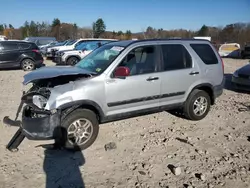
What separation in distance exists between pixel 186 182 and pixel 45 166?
6.81 feet

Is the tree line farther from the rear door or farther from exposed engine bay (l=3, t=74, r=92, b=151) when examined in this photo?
exposed engine bay (l=3, t=74, r=92, b=151)

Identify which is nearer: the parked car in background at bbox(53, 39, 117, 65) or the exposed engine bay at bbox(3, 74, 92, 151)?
the exposed engine bay at bbox(3, 74, 92, 151)

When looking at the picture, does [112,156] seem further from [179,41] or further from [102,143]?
[179,41]

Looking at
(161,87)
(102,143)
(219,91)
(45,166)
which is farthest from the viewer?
(219,91)

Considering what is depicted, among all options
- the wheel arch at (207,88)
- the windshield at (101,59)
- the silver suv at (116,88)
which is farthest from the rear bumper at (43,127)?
the wheel arch at (207,88)

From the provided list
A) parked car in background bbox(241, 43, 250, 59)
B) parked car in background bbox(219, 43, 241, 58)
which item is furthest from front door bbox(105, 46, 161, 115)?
parked car in background bbox(219, 43, 241, 58)

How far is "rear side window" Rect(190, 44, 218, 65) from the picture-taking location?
5.51m

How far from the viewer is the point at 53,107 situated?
382 cm

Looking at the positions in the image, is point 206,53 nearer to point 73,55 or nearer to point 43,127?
point 43,127

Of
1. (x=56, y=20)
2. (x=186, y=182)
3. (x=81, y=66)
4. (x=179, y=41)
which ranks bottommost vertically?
(x=186, y=182)

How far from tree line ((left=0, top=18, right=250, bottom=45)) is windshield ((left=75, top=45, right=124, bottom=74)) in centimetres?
3424

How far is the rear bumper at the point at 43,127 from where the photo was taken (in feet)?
12.4

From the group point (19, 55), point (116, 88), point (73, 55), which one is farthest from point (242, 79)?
point (19, 55)

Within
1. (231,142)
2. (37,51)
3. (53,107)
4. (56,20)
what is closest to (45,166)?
(53,107)
